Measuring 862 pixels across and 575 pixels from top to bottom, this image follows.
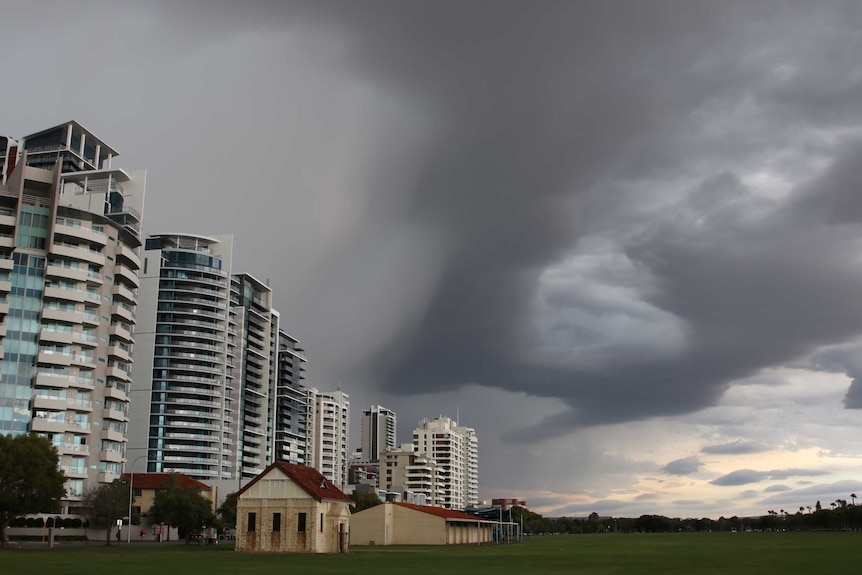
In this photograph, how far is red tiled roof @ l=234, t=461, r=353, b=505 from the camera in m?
72.2

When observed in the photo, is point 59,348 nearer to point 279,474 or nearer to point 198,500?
point 198,500

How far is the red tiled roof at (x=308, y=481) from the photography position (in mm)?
72188

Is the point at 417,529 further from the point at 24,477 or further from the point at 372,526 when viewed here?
the point at 24,477

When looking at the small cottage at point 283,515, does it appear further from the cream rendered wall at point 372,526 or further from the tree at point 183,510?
the cream rendered wall at point 372,526

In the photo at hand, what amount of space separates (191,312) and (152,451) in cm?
3032

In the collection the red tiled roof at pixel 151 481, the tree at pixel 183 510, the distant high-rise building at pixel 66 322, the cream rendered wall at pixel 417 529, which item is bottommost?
the cream rendered wall at pixel 417 529

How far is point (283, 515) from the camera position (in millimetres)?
72125

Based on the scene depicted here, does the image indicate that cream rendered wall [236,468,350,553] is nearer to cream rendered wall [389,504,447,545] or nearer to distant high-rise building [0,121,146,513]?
cream rendered wall [389,504,447,545]

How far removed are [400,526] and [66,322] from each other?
55.4 metres

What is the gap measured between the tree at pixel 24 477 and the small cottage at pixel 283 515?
18530 millimetres

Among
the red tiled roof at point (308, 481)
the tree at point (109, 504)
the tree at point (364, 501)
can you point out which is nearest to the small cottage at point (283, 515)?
the red tiled roof at point (308, 481)

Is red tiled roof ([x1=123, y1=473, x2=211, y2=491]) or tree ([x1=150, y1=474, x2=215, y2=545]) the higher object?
red tiled roof ([x1=123, y1=473, x2=211, y2=491])

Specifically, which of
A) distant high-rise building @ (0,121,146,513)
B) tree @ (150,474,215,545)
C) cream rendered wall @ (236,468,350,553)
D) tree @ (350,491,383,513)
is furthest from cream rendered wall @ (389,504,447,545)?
tree @ (350,491,383,513)

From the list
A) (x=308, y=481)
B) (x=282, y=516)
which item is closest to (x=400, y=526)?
(x=308, y=481)
